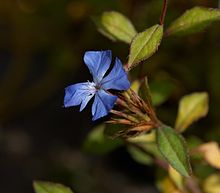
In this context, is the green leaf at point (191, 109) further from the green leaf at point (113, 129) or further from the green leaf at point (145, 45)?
the green leaf at point (145, 45)

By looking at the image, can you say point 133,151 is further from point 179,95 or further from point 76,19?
point 76,19

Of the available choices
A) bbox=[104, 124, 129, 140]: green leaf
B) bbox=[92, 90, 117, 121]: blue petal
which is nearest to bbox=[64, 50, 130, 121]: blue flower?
bbox=[92, 90, 117, 121]: blue petal

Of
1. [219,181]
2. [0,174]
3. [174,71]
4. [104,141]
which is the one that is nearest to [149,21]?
[174,71]

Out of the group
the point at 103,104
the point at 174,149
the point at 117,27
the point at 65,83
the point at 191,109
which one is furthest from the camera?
the point at 65,83

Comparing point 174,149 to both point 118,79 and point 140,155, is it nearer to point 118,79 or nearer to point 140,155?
point 118,79

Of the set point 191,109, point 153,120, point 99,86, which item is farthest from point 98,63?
point 191,109
